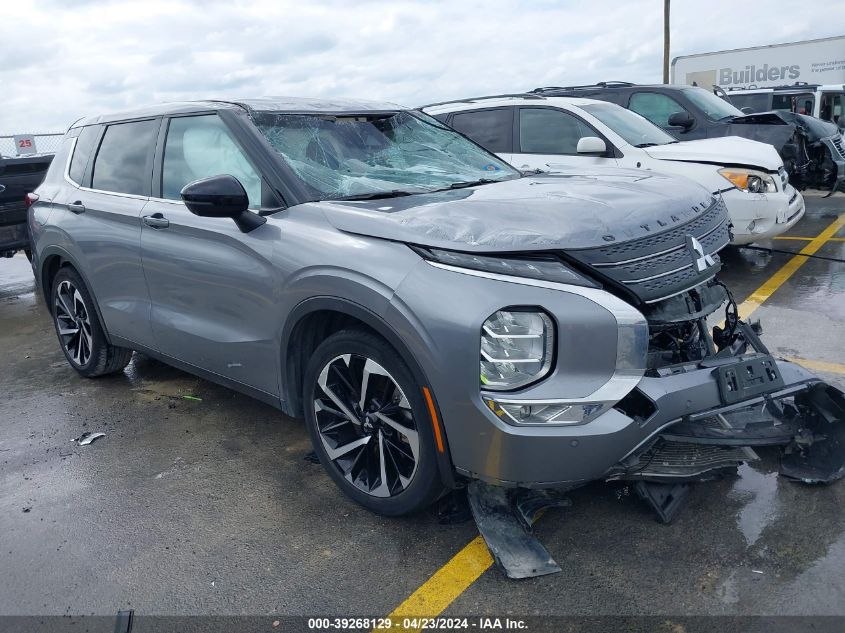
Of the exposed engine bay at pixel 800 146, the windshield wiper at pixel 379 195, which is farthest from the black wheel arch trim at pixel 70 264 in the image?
the exposed engine bay at pixel 800 146

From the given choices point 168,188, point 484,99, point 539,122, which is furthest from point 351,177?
point 484,99

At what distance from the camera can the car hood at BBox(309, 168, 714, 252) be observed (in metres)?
2.73

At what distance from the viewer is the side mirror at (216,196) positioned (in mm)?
3199

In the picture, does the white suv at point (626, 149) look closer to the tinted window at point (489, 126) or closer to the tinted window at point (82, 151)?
the tinted window at point (489, 126)

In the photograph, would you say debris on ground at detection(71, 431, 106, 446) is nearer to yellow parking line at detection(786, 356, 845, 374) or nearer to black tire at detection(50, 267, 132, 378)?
black tire at detection(50, 267, 132, 378)

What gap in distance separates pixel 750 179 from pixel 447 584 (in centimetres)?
578

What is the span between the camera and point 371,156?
3.80m

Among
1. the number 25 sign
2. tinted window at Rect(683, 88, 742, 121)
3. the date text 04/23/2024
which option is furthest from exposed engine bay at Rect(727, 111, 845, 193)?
the number 25 sign

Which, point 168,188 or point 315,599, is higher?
point 168,188

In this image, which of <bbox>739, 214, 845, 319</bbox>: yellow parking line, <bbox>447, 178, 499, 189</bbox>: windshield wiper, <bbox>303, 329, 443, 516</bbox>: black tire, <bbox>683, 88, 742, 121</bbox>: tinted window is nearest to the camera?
<bbox>303, 329, 443, 516</bbox>: black tire

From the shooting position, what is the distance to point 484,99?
8664 millimetres

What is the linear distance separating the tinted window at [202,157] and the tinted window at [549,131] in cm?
470

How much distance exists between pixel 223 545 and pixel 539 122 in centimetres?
612

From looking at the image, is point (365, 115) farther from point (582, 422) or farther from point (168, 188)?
point (582, 422)
